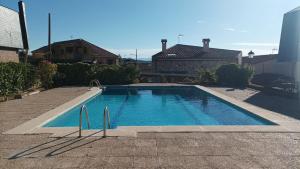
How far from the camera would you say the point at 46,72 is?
21.4m

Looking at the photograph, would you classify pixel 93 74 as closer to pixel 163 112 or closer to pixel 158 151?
pixel 163 112

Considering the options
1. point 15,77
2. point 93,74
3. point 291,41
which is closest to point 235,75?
point 291,41

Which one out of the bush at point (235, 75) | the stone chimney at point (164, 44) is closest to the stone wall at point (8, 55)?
the bush at point (235, 75)

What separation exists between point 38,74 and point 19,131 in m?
13.7

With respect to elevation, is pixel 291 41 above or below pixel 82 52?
above

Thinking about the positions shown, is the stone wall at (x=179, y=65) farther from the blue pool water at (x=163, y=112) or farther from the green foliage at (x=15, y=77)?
the green foliage at (x=15, y=77)

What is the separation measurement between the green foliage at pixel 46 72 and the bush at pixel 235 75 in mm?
13486

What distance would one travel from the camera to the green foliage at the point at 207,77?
84.4 feet

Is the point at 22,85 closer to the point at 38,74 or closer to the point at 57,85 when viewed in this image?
the point at 38,74

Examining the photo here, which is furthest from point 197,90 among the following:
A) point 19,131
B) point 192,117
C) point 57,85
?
point 19,131

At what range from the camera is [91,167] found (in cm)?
543

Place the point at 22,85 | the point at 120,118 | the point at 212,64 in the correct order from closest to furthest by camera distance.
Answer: the point at 120,118
the point at 22,85
the point at 212,64

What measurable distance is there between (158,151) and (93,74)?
1972 cm

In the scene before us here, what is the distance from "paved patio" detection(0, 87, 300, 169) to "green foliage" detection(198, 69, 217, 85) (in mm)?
18103
